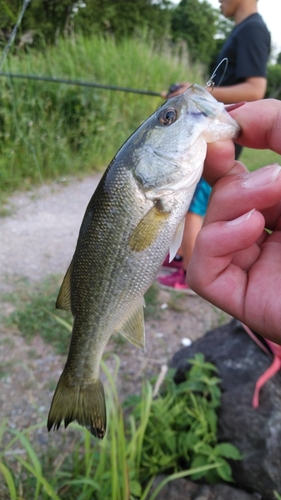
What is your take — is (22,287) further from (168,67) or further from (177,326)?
(168,67)

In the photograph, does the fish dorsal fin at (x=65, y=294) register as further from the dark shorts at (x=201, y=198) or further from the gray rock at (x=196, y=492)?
the dark shorts at (x=201, y=198)

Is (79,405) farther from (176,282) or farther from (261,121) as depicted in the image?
(176,282)

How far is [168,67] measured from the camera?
8.54 m

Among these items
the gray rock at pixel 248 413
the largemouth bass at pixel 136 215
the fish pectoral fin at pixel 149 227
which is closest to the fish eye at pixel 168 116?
the largemouth bass at pixel 136 215

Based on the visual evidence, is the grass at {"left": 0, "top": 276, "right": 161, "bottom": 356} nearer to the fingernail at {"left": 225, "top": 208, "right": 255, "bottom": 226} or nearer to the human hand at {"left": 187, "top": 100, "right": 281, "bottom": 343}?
the human hand at {"left": 187, "top": 100, "right": 281, "bottom": 343}

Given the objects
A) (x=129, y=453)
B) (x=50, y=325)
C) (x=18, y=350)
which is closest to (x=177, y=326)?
(x=50, y=325)

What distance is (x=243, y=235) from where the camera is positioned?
111 centimetres

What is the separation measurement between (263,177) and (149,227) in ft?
1.12

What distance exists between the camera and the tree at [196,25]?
927 inches

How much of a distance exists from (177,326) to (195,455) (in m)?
1.43

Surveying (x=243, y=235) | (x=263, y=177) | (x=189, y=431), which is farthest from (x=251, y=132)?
(x=189, y=431)

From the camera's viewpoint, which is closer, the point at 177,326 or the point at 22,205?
the point at 177,326

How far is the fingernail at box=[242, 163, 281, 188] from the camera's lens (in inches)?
42.6

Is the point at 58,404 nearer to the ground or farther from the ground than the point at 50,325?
farther from the ground
